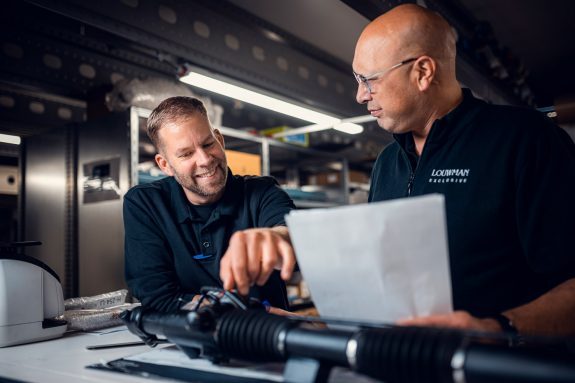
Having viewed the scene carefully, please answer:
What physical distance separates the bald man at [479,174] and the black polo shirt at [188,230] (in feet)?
1.49

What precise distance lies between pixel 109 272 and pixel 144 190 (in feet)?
4.23

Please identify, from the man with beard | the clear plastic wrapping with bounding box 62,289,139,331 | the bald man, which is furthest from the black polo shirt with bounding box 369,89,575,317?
the clear plastic wrapping with bounding box 62,289,139,331

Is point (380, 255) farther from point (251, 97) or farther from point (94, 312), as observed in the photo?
point (251, 97)

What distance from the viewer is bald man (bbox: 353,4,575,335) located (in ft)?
3.27

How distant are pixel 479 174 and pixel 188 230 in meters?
0.97

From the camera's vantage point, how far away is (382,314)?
0.71 metres

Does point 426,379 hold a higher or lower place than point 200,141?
lower

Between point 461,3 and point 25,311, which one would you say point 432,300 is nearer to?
point 25,311

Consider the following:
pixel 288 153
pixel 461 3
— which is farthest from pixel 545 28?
pixel 288 153

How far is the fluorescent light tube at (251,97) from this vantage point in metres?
2.46

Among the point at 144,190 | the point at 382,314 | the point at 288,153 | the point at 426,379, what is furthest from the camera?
the point at 288,153

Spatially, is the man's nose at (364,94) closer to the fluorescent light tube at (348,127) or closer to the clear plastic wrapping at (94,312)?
the clear plastic wrapping at (94,312)

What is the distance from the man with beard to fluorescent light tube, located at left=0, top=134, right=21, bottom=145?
2.00m

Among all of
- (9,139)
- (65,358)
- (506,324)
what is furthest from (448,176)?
(9,139)
